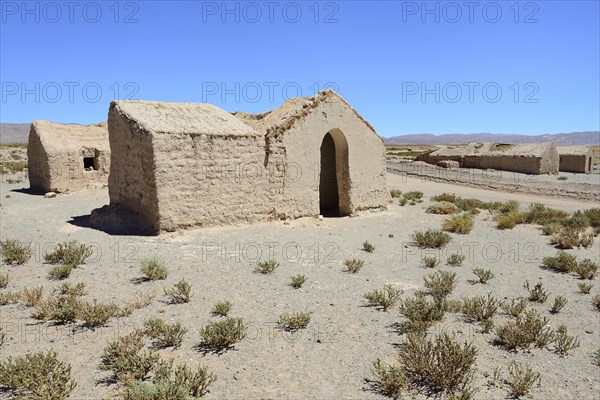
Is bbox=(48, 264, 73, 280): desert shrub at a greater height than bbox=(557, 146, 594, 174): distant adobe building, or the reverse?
bbox=(557, 146, 594, 174): distant adobe building

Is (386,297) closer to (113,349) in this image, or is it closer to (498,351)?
(498,351)

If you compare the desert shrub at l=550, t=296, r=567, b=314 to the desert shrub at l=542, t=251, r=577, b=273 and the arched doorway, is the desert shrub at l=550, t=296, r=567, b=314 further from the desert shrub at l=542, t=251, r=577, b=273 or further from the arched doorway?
the arched doorway

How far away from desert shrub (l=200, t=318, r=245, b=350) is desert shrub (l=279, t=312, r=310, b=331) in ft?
1.99

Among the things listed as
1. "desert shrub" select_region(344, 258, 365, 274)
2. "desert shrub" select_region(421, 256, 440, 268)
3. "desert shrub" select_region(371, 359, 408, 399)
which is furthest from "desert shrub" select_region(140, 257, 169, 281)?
"desert shrub" select_region(421, 256, 440, 268)

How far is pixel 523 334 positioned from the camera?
5.02 metres

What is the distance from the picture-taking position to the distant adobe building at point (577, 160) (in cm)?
3122

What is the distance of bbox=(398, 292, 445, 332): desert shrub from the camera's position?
5.23 m

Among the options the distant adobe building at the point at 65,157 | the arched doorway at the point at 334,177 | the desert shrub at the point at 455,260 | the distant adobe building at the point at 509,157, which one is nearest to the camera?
the desert shrub at the point at 455,260

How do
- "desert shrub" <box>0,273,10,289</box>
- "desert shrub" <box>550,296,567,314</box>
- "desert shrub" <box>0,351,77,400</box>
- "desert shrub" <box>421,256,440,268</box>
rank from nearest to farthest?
"desert shrub" <box>0,351,77,400</box> → "desert shrub" <box>550,296,567,314</box> → "desert shrub" <box>0,273,10,289</box> → "desert shrub" <box>421,256,440,268</box>

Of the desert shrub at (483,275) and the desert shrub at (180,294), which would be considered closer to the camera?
the desert shrub at (180,294)

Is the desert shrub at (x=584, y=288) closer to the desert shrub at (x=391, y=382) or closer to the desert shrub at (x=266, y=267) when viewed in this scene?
the desert shrub at (x=391, y=382)

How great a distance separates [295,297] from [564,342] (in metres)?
3.49

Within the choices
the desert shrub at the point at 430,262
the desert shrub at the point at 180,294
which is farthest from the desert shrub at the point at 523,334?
the desert shrub at the point at 180,294

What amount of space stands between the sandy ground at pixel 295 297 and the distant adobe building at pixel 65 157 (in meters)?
4.71
